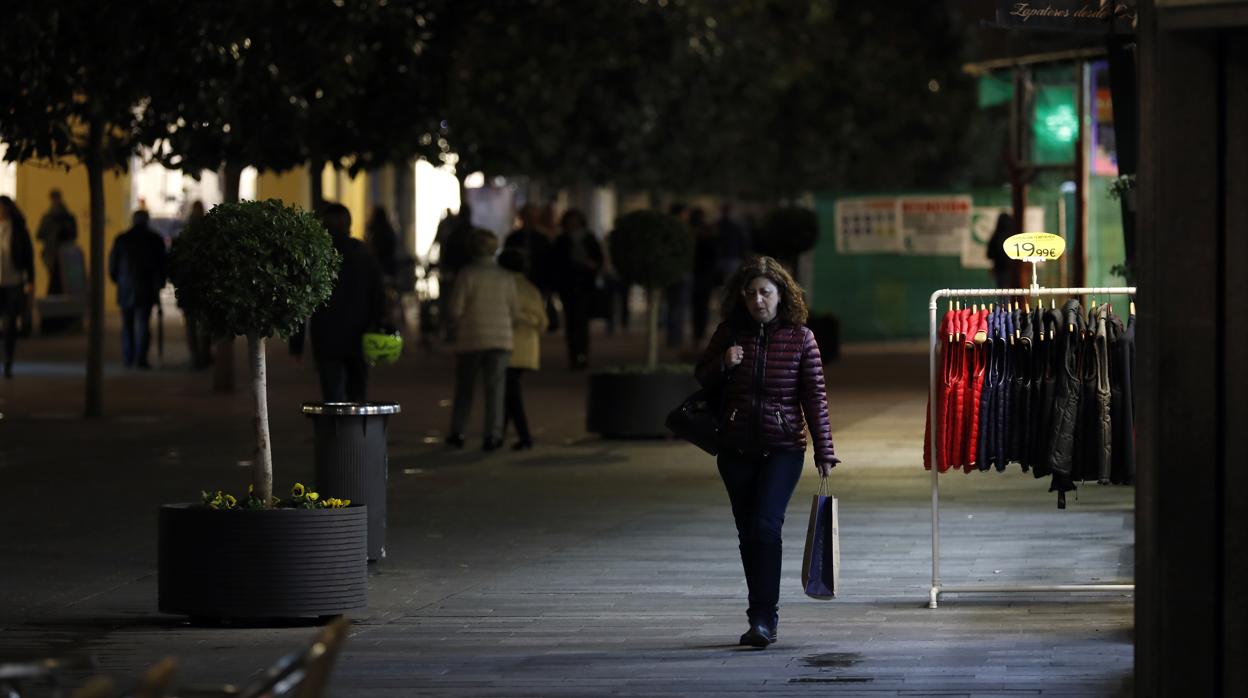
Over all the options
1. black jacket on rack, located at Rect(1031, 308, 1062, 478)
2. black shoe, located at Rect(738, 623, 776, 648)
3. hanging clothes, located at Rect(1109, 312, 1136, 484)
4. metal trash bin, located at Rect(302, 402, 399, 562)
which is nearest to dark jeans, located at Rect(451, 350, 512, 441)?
metal trash bin, located at Rect(302, 402, 399, 562)

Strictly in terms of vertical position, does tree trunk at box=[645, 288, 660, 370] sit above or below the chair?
above

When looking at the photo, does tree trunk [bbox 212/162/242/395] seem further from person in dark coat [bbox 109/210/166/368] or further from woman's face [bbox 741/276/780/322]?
woman's face [bbox 741/276/780/322]

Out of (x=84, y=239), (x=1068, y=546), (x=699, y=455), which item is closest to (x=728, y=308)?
(x=1068, y=546)

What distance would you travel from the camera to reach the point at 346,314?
56.3 ft

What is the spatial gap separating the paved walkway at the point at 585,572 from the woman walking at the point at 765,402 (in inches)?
19.7

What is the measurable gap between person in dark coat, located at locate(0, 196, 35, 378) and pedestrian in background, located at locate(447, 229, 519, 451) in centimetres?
930

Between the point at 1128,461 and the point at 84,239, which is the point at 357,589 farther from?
the point at 84,239

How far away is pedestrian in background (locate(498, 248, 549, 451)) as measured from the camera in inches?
724

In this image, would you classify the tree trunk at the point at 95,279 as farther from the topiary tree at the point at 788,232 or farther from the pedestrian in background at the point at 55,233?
the pedestrian in background at the point at 55,233

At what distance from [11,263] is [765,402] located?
19065 mm

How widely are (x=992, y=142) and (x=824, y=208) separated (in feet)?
68.3

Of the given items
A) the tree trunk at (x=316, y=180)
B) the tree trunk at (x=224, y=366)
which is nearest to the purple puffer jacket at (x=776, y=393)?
the tree trunk at (x=316, y=180)

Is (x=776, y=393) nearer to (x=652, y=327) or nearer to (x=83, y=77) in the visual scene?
(x=652, y=327)

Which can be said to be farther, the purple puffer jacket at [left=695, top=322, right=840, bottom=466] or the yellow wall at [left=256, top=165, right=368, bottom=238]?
the yellow wall at [left=256, top=165, right=368, bottom=238]
